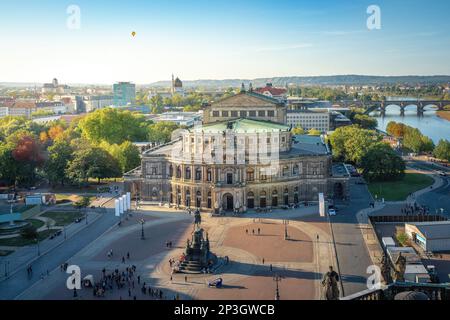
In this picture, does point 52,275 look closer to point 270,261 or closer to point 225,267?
point 225,267

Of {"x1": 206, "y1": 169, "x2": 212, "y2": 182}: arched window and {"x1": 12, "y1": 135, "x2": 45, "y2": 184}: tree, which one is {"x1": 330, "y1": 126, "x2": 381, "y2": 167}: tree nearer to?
{"x1": 206, "y1": 169, "x2": 212, "y2": 182}: arched window

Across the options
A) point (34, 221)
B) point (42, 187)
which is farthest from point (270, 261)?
point (42, 187)

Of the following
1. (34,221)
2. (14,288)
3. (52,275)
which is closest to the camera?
(14,288)

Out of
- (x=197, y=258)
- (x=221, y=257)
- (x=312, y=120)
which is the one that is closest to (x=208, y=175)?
(x=221, y=257)

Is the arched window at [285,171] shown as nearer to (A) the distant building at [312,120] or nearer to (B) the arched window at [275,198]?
(B) the arched window at [275,198]

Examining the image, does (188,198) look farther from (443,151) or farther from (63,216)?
(443,151)

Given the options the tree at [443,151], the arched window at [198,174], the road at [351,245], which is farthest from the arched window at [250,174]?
the tree at [443,151]

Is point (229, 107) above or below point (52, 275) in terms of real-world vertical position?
above
